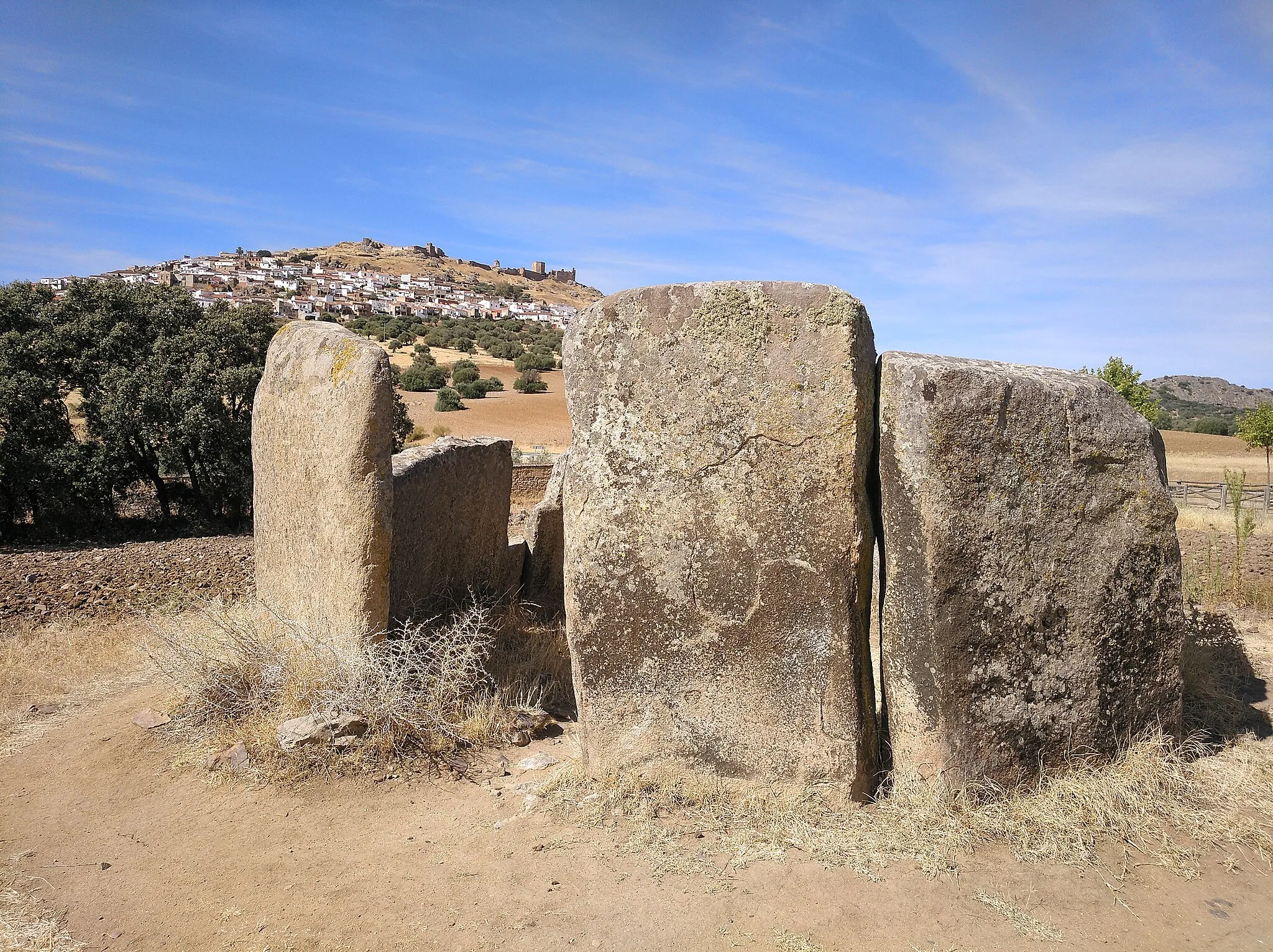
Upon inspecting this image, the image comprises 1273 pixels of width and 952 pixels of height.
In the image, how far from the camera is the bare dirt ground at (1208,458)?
2847 cm

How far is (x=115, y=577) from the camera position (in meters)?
8.73

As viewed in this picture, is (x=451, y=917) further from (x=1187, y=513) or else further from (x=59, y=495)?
(x=1187, y=513)

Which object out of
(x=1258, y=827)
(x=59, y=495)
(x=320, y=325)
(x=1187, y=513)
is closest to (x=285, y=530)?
(x=320, y=325)

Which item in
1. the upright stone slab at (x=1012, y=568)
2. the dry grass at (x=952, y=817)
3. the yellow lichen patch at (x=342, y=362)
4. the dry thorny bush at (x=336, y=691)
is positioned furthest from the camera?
the yellow lichen patch at (x=342, y=362)

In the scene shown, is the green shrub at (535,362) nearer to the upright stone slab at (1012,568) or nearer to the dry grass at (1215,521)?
the dry grass at (1215,521)

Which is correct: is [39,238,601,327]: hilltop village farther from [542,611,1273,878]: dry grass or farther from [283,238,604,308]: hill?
[542,611,1273,878]: dry grass

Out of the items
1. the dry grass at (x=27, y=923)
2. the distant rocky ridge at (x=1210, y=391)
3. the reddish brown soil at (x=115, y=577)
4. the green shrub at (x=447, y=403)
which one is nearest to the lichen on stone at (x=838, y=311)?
the dry grass at (x=27, y=923)

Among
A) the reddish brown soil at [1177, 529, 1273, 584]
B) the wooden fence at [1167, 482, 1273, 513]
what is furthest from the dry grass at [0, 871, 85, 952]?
the wooden fence at [1167, 482, 1273, 513]

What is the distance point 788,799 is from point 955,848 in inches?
28.9

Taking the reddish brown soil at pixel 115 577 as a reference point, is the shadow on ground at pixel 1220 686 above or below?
below

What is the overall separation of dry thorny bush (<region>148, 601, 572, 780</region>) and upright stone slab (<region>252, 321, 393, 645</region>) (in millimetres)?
169

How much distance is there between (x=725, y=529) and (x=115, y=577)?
746 centimetres

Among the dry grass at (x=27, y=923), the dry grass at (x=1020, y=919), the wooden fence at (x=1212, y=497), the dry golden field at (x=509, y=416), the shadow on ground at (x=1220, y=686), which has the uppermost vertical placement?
the dry golden field at (x=509, y=416)

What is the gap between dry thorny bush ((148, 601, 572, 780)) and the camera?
4.60 m
